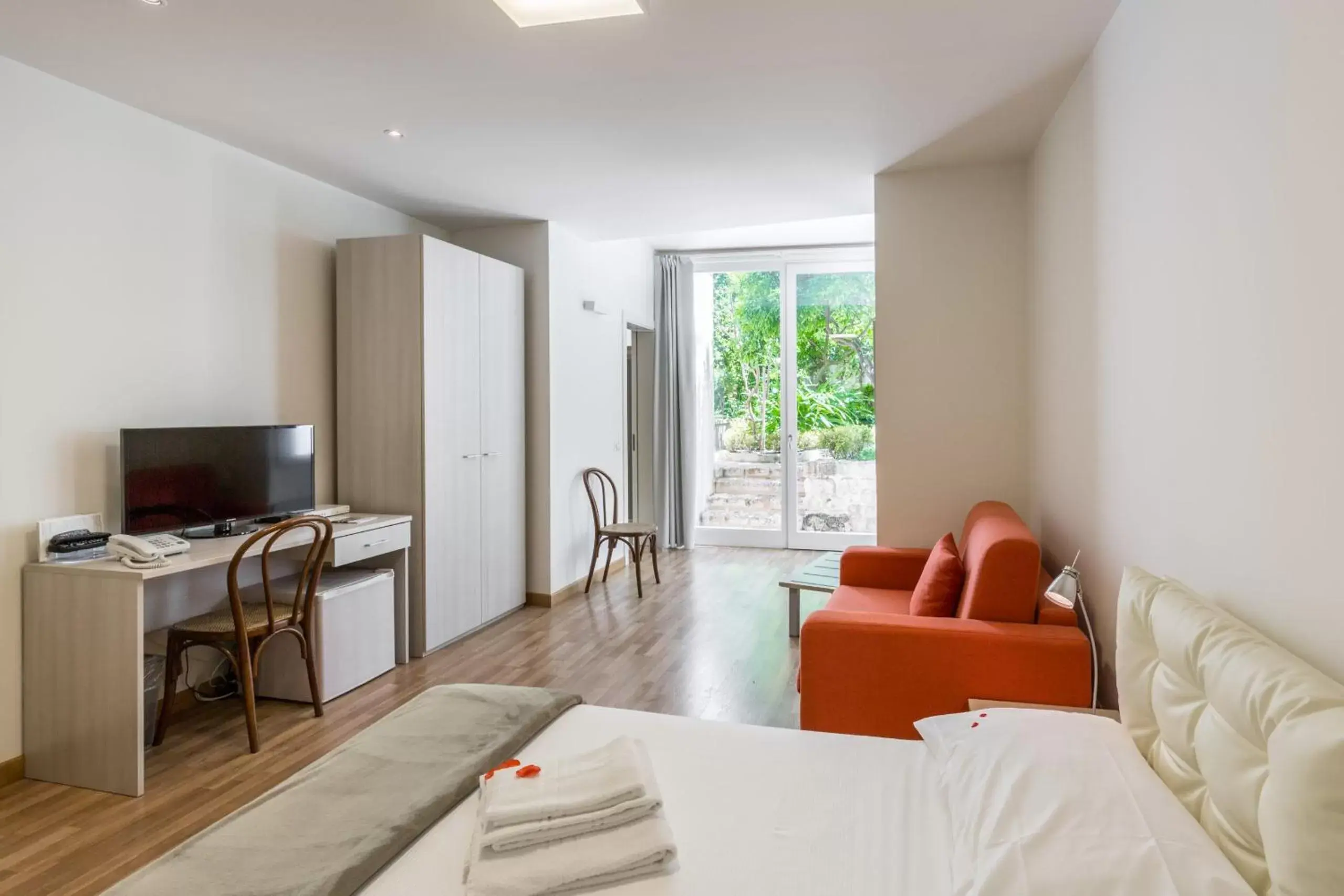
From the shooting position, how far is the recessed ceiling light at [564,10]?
224 cm

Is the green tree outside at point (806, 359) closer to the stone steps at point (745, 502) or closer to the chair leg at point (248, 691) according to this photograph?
the stone steps at point (745, 502)

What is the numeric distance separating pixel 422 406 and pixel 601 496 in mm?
2236

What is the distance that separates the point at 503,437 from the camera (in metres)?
4.60

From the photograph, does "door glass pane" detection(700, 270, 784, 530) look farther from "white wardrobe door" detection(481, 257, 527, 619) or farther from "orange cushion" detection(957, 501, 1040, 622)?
"orange cushion" detection(957, 501, 1040, 622)

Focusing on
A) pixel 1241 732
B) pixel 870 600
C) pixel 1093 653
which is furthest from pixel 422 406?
pixel 1241 732

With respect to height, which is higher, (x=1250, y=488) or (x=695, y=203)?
(x=695, y=203)

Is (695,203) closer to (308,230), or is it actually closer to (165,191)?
(308,230)

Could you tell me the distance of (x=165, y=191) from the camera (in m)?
3.13

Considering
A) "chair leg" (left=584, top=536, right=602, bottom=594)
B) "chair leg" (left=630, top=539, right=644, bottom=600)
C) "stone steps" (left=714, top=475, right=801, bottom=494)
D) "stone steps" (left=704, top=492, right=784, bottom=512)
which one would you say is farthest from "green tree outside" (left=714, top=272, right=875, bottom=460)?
"chair leg" (left=584, top=536, right=602, bottom=594)

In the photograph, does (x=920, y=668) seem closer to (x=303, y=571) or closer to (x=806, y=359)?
(x=303, y=571)

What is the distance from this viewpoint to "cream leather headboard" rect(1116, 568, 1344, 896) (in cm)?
92

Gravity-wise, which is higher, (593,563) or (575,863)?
(575,863)

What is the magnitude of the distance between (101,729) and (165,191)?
2107 millimetres

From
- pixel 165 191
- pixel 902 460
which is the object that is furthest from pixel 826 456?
pixel 165 191
